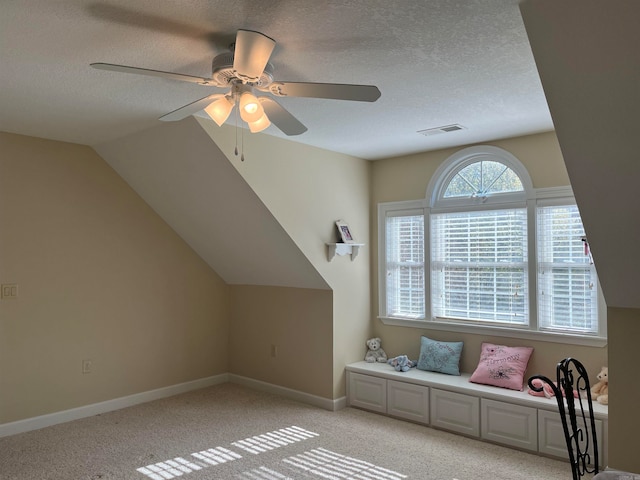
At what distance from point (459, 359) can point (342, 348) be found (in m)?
1.07

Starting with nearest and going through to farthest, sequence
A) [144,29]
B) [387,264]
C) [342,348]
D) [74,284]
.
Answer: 1. [144,29]
2. [74,284]
3. [342,348]
4. [387,264]

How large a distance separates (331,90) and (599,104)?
44.2 inches

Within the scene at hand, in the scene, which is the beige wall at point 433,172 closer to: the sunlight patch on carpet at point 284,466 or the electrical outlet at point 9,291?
the sunlight patch on carpet at point 284,466

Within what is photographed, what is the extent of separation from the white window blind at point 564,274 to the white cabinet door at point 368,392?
147cm

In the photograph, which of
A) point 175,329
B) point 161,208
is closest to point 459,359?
point 175,329

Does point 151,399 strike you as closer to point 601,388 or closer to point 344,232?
point 344,232

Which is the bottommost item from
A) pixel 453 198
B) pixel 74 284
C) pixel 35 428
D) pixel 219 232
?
pixel 35 428

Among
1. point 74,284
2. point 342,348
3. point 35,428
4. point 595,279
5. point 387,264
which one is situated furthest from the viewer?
point 387,264

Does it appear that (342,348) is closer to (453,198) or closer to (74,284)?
(453,198)

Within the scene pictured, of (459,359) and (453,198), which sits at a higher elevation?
(453,198)

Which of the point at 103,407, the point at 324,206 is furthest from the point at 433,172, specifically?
the point at 103,407

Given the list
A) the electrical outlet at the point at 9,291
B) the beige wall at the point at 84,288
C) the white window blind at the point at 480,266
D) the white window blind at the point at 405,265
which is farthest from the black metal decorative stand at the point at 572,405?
the electrical outlet at the point at 9,291

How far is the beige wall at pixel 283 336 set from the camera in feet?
15.4

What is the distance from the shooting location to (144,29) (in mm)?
2207
